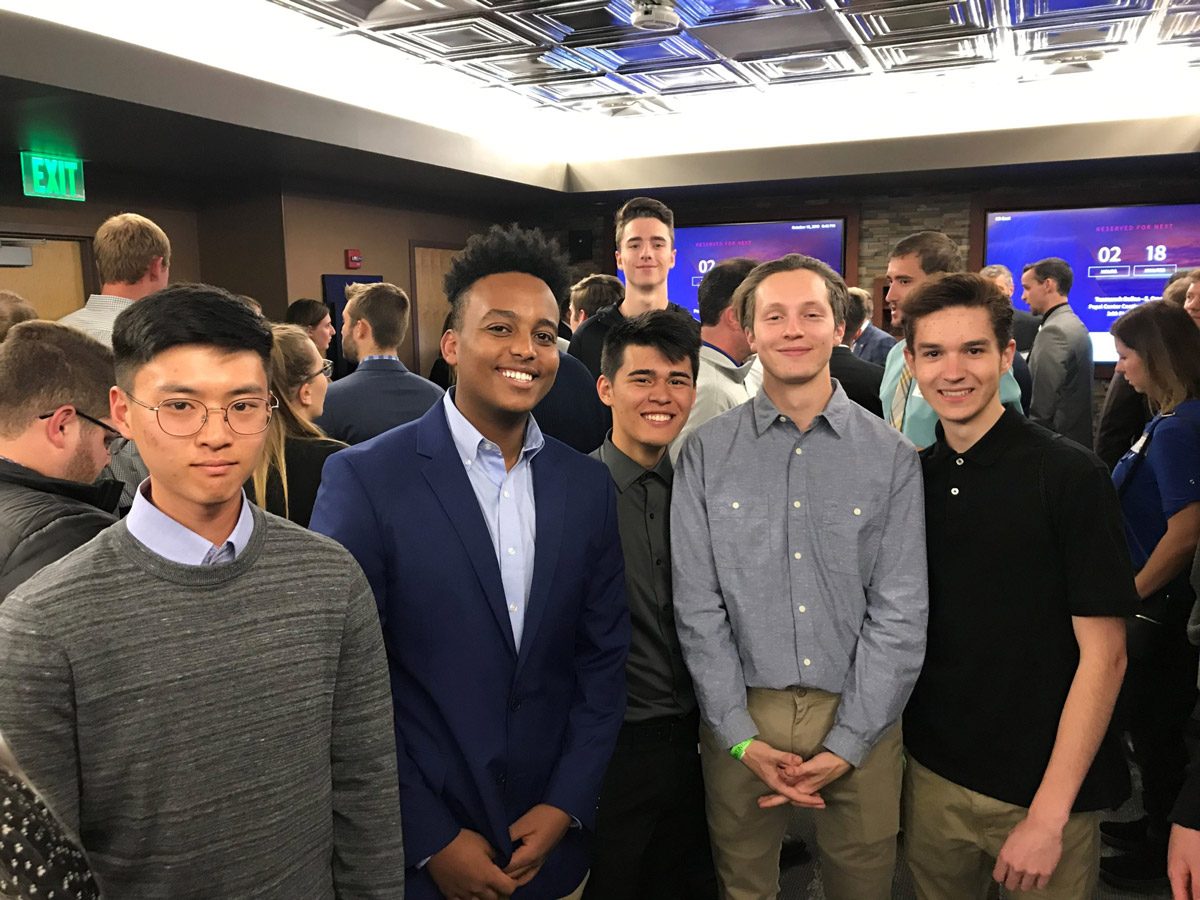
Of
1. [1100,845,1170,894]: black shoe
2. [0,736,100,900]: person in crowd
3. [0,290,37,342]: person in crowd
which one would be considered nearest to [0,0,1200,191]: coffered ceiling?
[0,290,37,342]: person in crowd

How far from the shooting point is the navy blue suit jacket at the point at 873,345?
16.2 feet

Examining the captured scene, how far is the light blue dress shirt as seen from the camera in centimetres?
159

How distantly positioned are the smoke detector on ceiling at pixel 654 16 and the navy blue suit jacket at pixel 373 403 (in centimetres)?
247

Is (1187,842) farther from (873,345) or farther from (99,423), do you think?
(873,345)

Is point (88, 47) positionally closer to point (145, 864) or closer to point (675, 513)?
point (675, 513)

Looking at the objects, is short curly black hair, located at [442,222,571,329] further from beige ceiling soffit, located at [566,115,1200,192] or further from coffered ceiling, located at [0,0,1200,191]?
beige ceiling soffit, located at [566,115,1200,192]

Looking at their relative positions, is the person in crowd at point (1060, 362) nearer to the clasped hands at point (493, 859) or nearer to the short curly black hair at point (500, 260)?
the short curly black hair at point (500, 260)

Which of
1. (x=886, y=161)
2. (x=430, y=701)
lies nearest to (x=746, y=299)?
(x=430, y=701)

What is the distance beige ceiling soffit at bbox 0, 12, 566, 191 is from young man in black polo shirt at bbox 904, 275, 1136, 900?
3.93m

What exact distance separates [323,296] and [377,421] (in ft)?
13.9

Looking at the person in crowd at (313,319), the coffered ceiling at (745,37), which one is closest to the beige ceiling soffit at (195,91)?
the coffered ceiling at (745,37)

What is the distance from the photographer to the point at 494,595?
4.99ft

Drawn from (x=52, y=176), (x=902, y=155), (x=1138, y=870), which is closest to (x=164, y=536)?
(x=1138, y=870)

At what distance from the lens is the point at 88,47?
388cm
